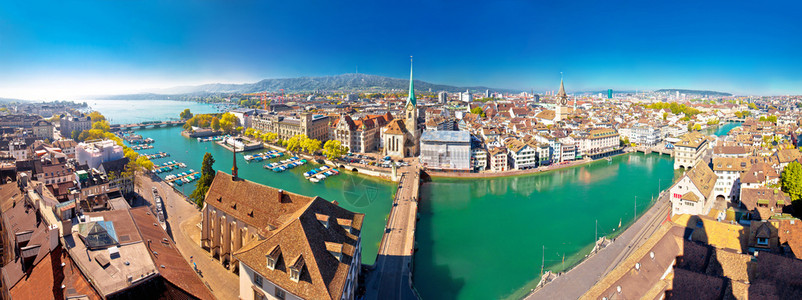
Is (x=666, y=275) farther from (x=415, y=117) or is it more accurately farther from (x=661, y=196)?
(x=415, y=117)

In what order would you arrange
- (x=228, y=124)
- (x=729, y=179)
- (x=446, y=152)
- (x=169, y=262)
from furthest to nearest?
(x=228, y=124) → (x=446, y=152) → (x=729, y=179) → (x=169, y=262)

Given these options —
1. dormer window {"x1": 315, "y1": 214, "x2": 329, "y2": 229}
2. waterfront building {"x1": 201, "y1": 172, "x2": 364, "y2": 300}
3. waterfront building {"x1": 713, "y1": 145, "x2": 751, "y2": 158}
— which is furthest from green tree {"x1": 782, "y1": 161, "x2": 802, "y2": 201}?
dormer window {"x1": 315, "y1": 214, "x2": 329, "y2": 229}

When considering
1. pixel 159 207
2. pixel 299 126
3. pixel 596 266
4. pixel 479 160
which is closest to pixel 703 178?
pixel 596 266

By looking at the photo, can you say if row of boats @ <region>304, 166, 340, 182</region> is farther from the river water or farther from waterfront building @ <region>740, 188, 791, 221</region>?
waterfront building @ <region>740, 188, 791, 221</region>

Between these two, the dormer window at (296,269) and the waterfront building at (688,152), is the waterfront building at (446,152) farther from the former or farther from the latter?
the dormer window at (296,269)

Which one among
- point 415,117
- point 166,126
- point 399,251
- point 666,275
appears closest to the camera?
point 666,275

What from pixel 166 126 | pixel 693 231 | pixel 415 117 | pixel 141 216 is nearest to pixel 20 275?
pixel 141 216

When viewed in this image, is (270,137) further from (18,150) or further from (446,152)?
(446,152)
